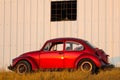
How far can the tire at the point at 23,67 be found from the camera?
1891cm

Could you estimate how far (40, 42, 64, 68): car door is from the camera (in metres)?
18.5

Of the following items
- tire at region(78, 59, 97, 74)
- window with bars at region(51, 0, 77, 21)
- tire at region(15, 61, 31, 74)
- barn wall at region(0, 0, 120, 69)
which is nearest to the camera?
tire at region(78, 59, 97, 74)

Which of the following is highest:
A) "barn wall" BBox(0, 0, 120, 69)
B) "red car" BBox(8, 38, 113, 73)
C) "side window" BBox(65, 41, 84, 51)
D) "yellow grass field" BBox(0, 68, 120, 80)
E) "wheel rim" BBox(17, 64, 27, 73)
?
"barn wall" BBox(0, 0, 120, 69)

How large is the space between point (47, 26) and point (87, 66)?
8525 millimetres

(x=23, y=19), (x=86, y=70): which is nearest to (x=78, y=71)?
(x=86, y=70)

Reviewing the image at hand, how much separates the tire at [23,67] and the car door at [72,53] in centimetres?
156

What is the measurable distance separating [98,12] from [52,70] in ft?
25.4

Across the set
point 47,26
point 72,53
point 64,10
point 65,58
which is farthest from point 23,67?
point 64,10

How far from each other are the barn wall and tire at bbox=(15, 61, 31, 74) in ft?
23.7

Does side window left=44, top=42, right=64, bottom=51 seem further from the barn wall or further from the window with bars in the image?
the window with bars

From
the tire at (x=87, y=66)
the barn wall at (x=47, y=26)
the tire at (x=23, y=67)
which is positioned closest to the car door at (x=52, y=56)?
the tire at (x=23, y=67)

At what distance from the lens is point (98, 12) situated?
83.6 ft

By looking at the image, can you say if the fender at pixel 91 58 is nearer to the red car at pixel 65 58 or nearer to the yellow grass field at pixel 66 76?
the red car at pixel 65 58

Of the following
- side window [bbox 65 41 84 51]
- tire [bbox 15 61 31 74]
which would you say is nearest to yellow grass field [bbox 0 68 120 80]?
side window [bbox 65 41 84 51]
